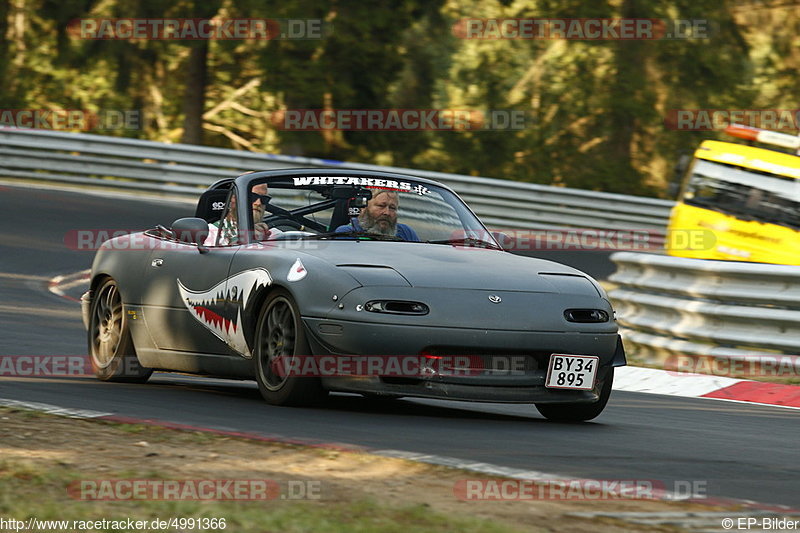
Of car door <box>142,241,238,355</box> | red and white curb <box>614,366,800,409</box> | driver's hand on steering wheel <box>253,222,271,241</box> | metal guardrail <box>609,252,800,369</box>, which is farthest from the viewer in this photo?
metal guardrail <box>609,252,800,369</box>

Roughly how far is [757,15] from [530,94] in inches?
236

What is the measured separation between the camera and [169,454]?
597cm

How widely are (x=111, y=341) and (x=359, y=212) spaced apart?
6.97 feet

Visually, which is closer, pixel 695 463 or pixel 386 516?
pixel 386 516

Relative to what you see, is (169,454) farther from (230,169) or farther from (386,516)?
(230,169)

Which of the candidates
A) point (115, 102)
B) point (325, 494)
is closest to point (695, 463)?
point (325, 494)

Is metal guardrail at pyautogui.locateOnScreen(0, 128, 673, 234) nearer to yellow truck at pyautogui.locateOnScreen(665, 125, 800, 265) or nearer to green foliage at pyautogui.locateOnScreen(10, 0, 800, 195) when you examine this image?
yellow truck at pyautogui.locateOnScreen(665, 125, 800, 265)

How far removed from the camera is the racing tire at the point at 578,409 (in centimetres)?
789

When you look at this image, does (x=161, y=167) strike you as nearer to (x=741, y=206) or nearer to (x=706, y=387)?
(x=741, y=206)

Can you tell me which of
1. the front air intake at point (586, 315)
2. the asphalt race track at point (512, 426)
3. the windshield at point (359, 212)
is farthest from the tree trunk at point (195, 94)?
the front air intake at point (586, 315)

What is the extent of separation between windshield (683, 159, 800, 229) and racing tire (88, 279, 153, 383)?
1270 centimetres

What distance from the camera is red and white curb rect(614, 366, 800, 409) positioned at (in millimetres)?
10250

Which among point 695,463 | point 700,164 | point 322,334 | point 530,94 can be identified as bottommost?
point 695,463

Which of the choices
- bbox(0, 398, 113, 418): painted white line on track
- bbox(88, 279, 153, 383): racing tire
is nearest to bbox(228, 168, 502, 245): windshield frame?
bbox(88, 279, 153, 383): racing tire
